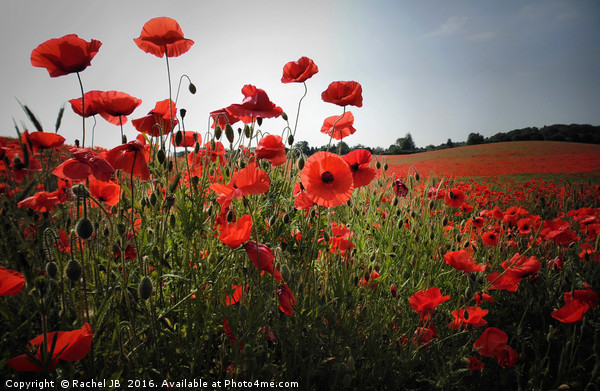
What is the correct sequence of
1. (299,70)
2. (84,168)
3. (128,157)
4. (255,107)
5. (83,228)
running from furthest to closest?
1. (299,70)
2. (255,107)
3. (128,157)
4. (84,168)
5. (83,228)

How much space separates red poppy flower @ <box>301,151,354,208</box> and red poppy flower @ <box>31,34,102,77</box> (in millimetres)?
1221

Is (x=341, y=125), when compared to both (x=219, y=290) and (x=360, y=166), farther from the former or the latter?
→ (x=219, y=290)

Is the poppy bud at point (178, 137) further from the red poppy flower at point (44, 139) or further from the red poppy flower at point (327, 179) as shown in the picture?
the red poppy flower at point (327, 179)

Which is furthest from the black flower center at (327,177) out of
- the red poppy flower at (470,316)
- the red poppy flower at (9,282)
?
the red poppy flower at (9,282)

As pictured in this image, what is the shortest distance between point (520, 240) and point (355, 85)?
2883 mm

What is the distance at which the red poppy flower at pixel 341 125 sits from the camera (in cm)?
219

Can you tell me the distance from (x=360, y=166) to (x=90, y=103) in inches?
61.0

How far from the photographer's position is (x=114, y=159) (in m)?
1.27

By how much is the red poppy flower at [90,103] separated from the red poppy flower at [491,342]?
2.35 meters

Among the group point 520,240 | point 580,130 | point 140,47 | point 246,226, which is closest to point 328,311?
point 246,226

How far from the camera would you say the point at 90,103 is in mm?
1580

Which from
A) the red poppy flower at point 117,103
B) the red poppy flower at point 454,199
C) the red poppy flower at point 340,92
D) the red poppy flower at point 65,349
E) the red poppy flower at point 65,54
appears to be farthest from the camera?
the red poppy flower at point 454,199

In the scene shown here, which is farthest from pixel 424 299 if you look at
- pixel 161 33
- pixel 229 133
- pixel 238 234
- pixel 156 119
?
pixel 161 33

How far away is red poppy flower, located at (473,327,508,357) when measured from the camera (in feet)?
5.13
